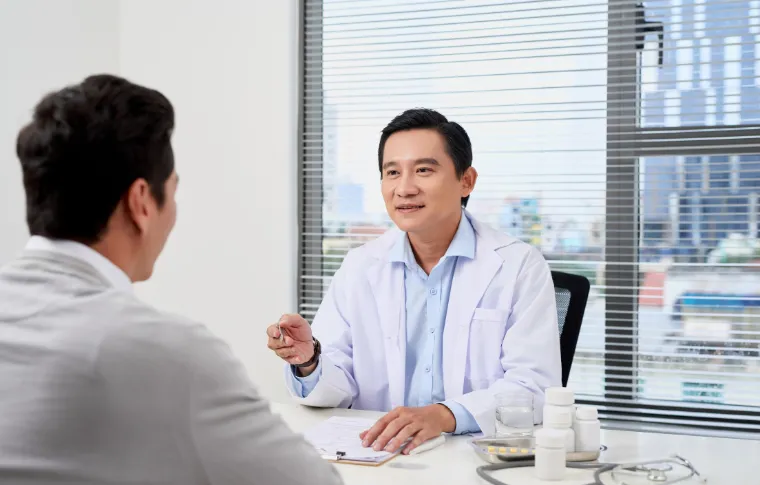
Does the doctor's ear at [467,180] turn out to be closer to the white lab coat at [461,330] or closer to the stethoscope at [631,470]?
the white lab coat at [461,330]

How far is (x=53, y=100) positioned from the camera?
0.98 metres

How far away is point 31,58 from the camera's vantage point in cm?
315

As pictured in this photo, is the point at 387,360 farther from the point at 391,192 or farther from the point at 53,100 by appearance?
the point at 53,100

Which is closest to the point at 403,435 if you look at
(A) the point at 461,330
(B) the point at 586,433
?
(B) the point at 586,433

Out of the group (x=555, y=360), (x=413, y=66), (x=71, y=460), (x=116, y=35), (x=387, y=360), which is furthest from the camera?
(x=116, y=35)

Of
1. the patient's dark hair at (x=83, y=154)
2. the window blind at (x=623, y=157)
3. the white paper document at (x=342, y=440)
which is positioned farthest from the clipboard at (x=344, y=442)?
the window blind at (x=623, y=157)

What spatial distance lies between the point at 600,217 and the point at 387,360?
1.32 m

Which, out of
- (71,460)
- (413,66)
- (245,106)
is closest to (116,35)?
(245,106)

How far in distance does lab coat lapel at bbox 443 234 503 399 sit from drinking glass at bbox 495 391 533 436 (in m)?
Result: 0.44

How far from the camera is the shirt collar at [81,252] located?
0.95 m

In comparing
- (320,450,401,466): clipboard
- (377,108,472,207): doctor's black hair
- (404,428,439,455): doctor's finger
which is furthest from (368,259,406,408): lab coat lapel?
(320,450,401,466): clipboard

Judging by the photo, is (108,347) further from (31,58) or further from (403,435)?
(31,58)

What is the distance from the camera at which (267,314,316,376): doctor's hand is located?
189 cm

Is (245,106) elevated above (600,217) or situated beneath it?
elevated above
